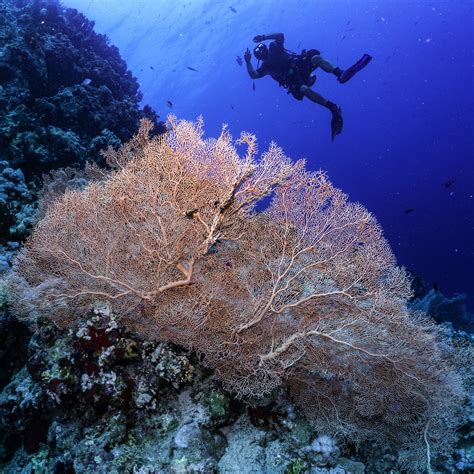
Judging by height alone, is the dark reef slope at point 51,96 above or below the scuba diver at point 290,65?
below

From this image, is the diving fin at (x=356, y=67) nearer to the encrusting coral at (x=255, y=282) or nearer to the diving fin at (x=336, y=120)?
the diving fin at (x=336, y=120)

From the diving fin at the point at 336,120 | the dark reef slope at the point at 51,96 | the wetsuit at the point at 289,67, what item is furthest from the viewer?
the wetsuit at the point at 289,67

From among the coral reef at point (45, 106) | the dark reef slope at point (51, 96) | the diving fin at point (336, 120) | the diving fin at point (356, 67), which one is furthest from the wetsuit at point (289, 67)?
the dark reef slope at point (51, 96)

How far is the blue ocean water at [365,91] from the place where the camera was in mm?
46969

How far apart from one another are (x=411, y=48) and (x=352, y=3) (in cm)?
2167

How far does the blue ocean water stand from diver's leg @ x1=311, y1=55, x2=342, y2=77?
36.0 metres

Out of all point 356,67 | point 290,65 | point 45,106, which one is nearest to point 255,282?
point 356,67

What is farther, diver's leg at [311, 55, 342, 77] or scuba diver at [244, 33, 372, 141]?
scuba diver at [244, 33, 372, 141]

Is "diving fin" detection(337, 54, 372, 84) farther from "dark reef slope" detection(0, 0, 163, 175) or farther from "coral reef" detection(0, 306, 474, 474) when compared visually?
"coral reef" detection(0, 306, 474, 474)

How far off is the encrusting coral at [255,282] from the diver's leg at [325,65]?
7173 millimetres

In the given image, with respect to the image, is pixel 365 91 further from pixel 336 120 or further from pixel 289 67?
pixel 336 120

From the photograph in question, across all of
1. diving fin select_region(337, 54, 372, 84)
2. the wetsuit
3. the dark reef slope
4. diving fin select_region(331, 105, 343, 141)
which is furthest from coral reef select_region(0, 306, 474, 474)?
the wetsuit

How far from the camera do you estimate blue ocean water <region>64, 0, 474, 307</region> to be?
47.0 metres

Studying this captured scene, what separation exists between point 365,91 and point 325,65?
3388 inches
